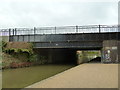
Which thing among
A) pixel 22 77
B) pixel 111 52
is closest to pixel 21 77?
pixel 22 77

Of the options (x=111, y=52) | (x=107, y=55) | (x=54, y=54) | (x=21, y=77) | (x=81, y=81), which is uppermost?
(x=111, y=52)

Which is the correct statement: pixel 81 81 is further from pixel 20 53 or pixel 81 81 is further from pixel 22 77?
pixel 20 53

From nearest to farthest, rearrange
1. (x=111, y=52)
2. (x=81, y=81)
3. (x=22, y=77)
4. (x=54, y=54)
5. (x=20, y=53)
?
1. (x=81, y=81)
2. (x=22, y=77)
3. (x=111, y=52)
4. (x=20, y=53)
5. (x=54, y=54)

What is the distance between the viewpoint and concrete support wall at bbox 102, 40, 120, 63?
23922mm

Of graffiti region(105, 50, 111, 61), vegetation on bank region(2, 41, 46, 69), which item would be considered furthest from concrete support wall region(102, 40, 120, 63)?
vegetation on bank region(2, 41, 46, 69)

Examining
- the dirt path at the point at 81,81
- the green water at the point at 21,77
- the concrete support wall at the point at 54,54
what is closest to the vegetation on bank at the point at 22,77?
the green water at the point at 21,77

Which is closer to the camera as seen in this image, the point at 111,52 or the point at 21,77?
the point at 21,77

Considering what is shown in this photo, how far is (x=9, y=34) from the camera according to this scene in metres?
30.5

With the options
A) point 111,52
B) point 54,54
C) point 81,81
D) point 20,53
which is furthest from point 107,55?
point 81,81

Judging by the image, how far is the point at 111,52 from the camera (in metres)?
24.2

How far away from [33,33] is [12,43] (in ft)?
11.6

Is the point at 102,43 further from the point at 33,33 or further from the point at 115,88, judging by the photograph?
the point at 115,88

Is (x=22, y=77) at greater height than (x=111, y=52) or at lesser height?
lesser

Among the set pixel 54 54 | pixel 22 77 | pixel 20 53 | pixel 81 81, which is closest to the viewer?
pixel 81 81
